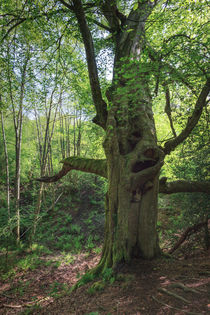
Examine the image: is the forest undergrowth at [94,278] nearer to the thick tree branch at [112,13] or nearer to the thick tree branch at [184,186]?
the thick tree branch at [184,186]

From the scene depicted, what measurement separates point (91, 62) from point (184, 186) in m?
3.53

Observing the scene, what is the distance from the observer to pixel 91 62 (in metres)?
3.84

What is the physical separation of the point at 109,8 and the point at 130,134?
10.7ft

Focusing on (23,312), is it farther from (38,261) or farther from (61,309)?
(38,261)

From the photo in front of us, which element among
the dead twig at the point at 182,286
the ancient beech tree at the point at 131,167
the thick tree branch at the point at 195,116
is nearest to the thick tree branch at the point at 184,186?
the ancient beech tree at the point at 131,167

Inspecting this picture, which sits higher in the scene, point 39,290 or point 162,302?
point 162,302

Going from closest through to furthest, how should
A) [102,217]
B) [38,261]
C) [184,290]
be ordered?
[184,290] < [38,261] < [102,217]

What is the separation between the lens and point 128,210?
3.65 m

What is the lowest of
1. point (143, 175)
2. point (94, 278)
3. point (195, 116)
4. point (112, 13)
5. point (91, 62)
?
point (94, 278)

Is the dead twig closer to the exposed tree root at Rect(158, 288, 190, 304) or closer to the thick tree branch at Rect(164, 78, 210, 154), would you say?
the exposed tree root at Rect(158, 288, 190, 304)

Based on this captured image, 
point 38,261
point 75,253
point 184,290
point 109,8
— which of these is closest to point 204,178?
point 184,290

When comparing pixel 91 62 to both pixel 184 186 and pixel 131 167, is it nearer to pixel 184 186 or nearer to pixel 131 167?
pixel 131 167

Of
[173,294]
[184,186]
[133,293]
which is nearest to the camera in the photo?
[173,294]

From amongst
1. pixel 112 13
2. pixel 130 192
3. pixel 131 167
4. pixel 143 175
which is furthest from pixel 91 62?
pixel 130 192
